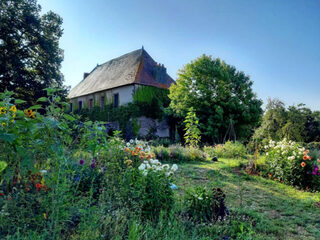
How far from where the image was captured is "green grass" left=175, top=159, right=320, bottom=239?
332 centimetres

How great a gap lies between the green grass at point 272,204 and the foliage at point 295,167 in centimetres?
34

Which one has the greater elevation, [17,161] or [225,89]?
[225,89]

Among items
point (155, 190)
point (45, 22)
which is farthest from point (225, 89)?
point (155, 190)

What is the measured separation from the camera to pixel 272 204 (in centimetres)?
459

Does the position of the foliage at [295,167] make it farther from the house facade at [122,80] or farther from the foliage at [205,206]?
the house facade at [122,80]

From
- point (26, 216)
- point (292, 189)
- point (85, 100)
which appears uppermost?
point (85, 100)

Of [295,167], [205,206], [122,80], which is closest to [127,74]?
[122,80]

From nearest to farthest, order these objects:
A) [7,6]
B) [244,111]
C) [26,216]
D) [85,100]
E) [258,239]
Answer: [26,216], [258,239], [7,6], [244,111], [85,100]

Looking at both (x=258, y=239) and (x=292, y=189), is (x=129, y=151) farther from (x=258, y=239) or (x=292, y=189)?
(x=292, y=189)

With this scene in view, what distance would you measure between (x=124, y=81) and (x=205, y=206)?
17.2 metres

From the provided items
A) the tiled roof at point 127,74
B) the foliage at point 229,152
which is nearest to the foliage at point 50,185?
the foliage at point 229,152

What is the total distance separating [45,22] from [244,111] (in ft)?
57.8

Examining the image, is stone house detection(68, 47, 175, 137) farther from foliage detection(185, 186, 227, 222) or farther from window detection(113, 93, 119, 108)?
foliage detection(185, 186, 227, 222)

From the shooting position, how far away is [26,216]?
2.40 meters
